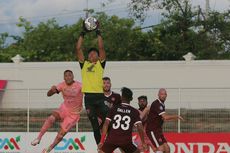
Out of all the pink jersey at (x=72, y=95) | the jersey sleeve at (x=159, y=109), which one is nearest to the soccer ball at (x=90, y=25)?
the pink jersey at (x=72, y=95)

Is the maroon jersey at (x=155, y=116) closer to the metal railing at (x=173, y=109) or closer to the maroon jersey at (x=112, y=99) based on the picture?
the maroon jersey at (x=112, y=99)

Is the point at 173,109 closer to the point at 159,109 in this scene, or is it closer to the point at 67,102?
the point at 159,109

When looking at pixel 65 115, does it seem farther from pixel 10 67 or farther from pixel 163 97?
pixel 10 67

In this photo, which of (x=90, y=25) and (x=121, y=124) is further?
(x=90, y=25)

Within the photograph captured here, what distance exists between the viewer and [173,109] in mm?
23188

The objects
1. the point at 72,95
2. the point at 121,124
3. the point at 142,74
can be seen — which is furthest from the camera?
the point at 142,74

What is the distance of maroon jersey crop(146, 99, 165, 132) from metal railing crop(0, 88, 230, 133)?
5779 mm

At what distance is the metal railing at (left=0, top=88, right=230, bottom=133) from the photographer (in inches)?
878

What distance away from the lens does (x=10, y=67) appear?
1554 inches

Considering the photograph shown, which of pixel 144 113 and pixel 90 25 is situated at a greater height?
pixel 90 25

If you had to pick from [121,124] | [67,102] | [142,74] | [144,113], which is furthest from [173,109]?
[142,74]

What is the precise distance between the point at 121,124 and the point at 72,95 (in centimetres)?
311

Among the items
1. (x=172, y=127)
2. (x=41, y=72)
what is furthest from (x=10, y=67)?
(x=172, y=127)

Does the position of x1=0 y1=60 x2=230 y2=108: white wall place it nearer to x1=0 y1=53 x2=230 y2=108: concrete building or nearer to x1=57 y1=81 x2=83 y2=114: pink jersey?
x1=0 y1=53 x2=230 y2=108: concrete building
